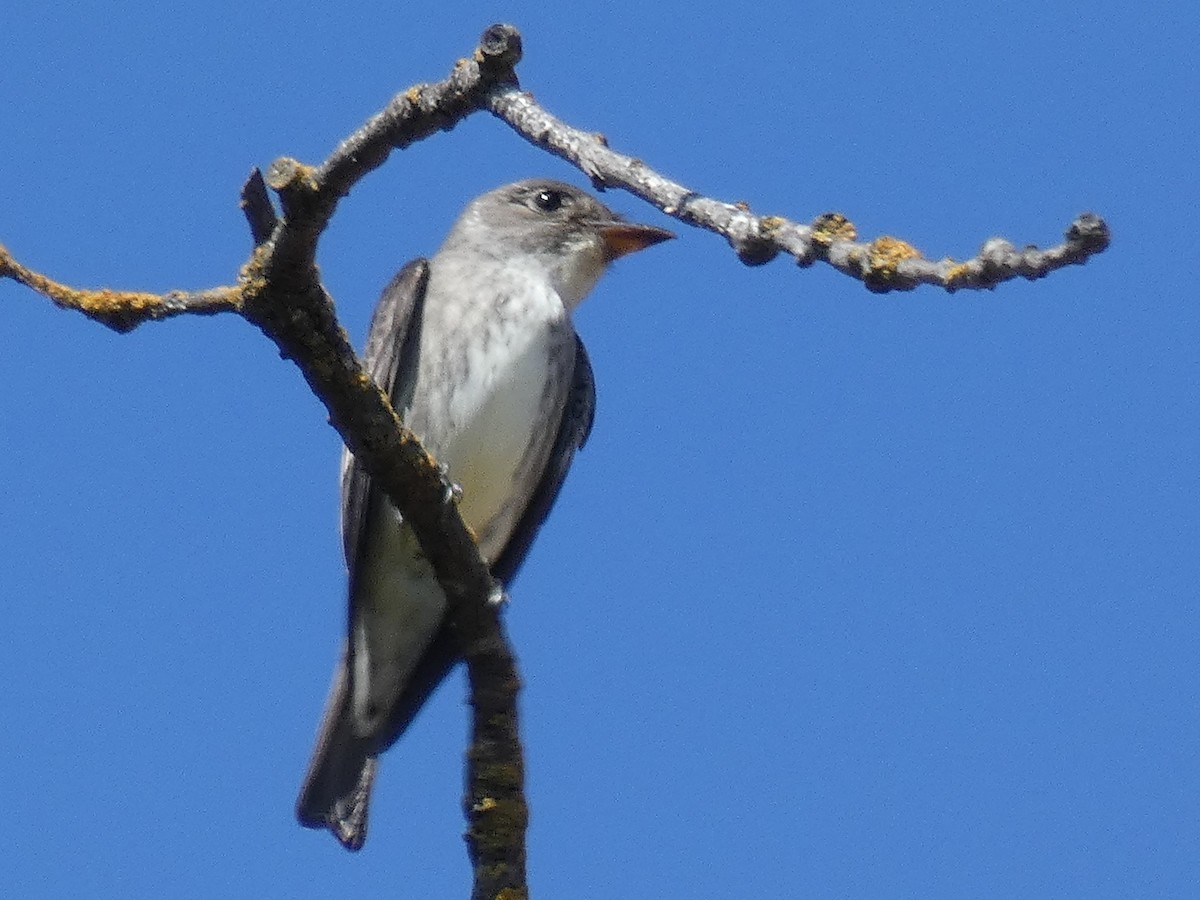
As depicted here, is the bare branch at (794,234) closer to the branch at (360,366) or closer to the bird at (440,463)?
the branch at (360,366)

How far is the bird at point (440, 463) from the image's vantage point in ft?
21.3

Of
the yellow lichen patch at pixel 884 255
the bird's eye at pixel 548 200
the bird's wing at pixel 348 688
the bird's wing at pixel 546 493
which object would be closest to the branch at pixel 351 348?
the yellow lichen patch at pixel 884 255

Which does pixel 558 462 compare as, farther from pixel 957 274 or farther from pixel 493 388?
pixel 957 274

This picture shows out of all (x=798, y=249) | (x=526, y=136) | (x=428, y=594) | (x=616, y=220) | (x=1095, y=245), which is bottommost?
(x=1095, y=245)

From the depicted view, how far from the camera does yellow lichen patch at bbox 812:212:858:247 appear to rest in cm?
324

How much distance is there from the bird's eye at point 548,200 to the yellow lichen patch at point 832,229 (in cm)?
443

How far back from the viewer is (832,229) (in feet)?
10.7

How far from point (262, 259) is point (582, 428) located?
334 cm

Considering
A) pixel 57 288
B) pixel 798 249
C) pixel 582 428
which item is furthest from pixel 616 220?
pixel 798 249

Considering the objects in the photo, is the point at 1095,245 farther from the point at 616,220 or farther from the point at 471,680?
the point at 616,220

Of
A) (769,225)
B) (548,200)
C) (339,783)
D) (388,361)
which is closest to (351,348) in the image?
(769,225)

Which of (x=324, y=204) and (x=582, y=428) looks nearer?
(x=324, y=204)

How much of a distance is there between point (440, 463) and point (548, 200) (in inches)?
68.0

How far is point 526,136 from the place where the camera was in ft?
13.0
